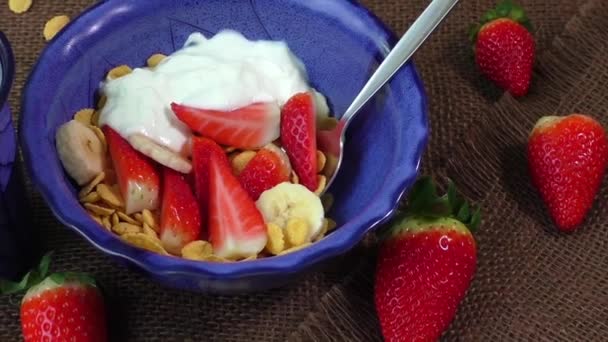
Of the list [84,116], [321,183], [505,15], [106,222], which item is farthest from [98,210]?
[505,15]

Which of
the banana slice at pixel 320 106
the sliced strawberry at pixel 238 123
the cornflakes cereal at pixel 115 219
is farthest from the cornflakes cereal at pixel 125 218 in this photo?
the banana slice at pixel 320 106

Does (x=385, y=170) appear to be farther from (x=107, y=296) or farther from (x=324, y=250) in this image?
(x=107, y=296)

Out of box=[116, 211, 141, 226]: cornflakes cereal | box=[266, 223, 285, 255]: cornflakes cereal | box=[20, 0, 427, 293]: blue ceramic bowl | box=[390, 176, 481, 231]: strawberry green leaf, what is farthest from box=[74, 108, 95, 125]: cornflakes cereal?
box=[390, 176, 481, 231]: strawberry green leaf

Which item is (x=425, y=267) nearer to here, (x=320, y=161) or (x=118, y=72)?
(x=320, y=161)

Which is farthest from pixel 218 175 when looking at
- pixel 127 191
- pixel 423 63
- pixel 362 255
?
pixel 423 63

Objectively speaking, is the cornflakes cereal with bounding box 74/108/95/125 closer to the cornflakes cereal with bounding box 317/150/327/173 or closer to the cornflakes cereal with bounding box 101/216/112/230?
the cornflakes cereal with bounding box 101/216/112/230

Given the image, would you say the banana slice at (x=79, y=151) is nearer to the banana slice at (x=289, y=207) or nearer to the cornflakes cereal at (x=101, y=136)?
A: the cornflakes cereal at (x=101, y=136)

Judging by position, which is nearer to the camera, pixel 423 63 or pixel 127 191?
pixel 127 191
